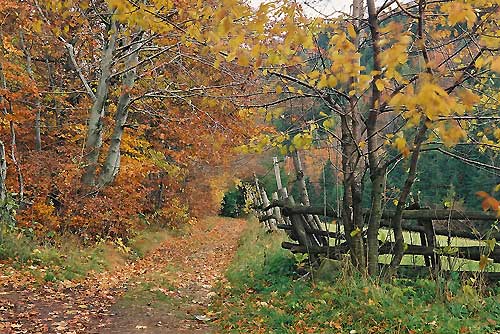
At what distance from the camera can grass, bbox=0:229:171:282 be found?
345 inches

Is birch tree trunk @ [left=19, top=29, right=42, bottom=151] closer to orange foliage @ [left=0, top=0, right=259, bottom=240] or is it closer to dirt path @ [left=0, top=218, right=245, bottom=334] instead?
orange foliage @ [left=0, top=0, right=259, bottom=240]

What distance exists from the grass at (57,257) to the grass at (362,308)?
3.47 m

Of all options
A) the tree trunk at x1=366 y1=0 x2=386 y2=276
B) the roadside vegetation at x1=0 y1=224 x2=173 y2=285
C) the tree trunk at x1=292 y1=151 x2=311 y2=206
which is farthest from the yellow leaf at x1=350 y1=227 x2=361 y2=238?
the roadside vegetation at x1=0 y1=224 x2=173 y2=285

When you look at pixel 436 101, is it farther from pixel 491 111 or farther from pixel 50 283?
pixel 50 283

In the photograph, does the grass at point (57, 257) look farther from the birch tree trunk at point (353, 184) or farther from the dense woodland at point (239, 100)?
the birch tree trunk at point (353, 184)

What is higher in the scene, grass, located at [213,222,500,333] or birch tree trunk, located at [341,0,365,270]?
birch tree trunk, located at [341,0,365,270]

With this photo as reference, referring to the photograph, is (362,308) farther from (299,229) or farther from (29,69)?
(29,69)

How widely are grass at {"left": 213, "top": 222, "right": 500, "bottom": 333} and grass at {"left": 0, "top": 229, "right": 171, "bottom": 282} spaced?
3.47 meters

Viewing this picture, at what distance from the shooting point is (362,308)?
17.5 ft

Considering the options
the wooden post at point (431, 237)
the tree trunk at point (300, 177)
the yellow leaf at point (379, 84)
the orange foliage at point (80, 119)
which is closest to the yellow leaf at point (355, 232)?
the wooden post at point (431, 237)

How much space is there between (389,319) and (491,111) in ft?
10.5

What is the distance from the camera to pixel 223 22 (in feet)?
11.0

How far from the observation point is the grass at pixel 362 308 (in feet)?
15.8

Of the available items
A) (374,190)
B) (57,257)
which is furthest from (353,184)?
(57,257)
